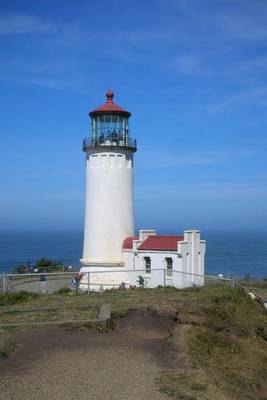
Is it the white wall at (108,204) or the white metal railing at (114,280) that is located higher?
the white wall at (108,204)

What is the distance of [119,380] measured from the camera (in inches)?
348

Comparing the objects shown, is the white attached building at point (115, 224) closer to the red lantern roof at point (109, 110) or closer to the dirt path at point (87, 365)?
the red lantern roof at point (109, 110)

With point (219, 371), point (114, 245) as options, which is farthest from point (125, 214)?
point (219, 371)

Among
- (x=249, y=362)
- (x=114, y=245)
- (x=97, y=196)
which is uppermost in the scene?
(x=97, y=196)

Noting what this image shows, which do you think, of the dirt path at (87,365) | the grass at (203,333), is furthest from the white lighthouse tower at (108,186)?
the dirt path at (87,365)

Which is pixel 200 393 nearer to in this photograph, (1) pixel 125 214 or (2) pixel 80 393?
(2) pixel 80 393

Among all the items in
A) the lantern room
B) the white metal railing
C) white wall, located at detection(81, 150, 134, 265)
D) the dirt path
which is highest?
the lantern room

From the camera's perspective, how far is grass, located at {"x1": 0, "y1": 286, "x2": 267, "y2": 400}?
8.81 m

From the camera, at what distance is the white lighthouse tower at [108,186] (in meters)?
25.3

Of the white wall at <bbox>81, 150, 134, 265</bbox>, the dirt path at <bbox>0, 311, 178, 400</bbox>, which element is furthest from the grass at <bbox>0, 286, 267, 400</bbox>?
the white wall at <bbox>81, 150, 134, 265</bbox>

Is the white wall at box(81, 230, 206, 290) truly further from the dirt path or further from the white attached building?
the dirt path

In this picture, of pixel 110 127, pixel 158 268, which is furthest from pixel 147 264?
pixel 110 127

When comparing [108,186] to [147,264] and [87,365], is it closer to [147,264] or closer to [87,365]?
[147,264]

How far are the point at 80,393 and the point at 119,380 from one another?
885mm
